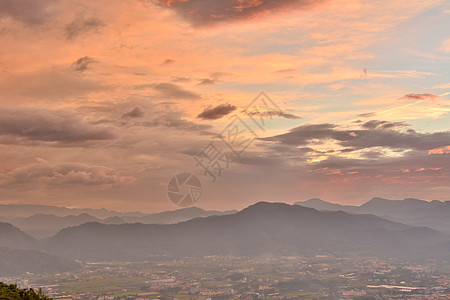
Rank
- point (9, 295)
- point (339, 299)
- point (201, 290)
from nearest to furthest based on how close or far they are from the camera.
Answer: point (9, 295) < point (339, 299) < point (201, 290)

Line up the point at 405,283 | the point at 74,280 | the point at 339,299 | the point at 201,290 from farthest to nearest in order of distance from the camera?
the point at 74,280, the point at 405,283, the point at 201,290, the point at 339,299

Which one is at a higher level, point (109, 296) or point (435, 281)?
point (109, 296)

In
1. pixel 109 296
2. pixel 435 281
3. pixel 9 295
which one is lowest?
pixel 435 281

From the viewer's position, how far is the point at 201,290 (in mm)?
160625

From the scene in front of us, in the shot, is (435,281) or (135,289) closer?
(135,289)

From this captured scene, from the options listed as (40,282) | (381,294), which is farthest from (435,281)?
(40,282)

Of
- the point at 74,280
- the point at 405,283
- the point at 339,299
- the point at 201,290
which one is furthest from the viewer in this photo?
the point at 74,280

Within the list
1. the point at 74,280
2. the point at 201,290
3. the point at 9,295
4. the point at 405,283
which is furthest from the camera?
the point at 74,280

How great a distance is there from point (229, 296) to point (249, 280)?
4315cm

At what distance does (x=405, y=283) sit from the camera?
7116 inches

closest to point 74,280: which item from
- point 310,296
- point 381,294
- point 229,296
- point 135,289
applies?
point 135,289

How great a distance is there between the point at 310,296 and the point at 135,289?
67405 millimetres

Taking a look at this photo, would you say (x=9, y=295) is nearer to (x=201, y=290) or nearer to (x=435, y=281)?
(x=201, y=290)

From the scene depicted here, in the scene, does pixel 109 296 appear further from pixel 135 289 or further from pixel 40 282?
pixel 40 282
